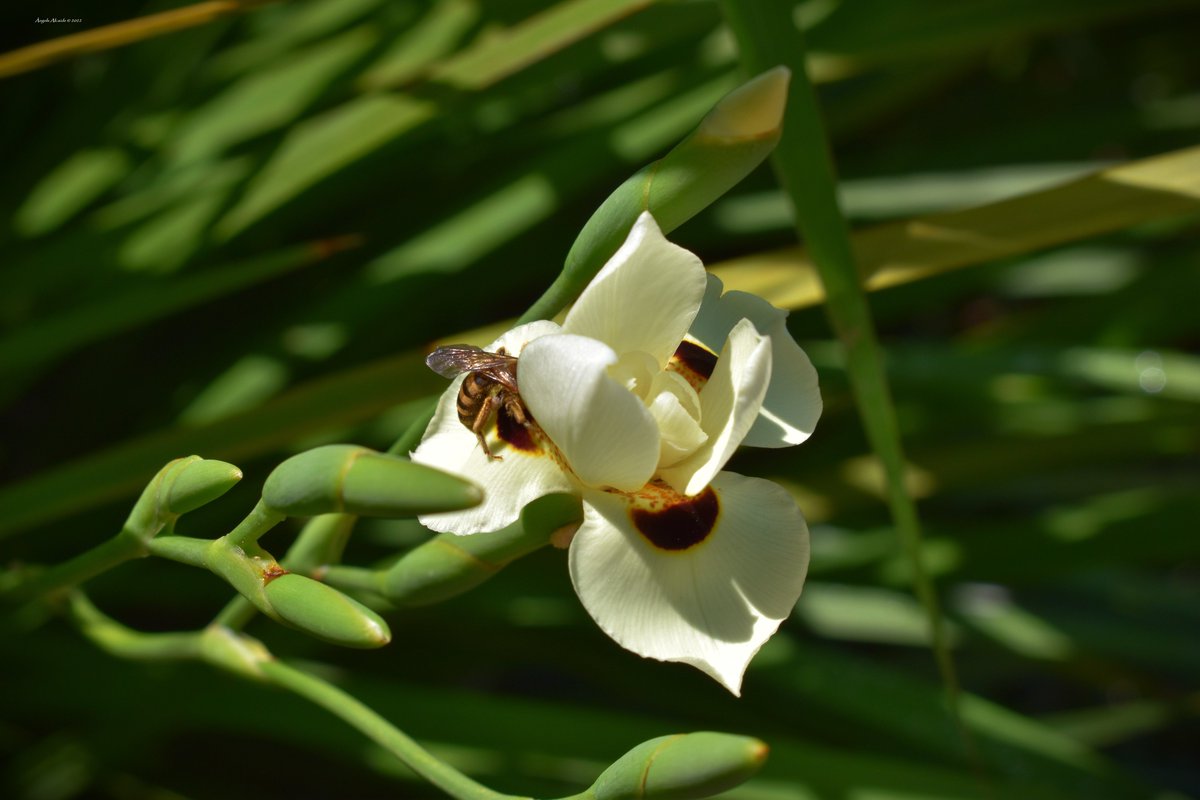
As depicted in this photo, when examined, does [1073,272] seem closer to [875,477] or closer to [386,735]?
[875,477]

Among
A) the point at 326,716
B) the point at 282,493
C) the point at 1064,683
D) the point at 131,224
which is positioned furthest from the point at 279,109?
the point at 1064,683

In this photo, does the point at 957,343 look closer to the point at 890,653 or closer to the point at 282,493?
the point at 890,653

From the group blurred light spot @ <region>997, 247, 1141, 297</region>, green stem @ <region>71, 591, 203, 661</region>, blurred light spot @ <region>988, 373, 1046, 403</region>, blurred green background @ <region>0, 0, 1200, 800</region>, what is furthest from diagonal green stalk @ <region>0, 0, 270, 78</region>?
blurred light spot @ <region>997, 247, 1141, 297</region>

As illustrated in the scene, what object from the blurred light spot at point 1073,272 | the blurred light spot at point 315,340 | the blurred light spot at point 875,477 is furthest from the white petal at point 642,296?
the blurred light spot at point 1073,272

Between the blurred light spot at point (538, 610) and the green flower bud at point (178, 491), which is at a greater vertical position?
the green flower bud at point (178, 491)

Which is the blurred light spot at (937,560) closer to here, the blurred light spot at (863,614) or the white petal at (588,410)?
the blurred light spot at (863,614)

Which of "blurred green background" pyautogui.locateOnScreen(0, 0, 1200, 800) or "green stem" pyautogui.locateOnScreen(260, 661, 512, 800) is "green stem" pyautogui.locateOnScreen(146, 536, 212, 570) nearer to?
"green stem" pyautogui.locateOnScreen(260, 661, 512, 800)

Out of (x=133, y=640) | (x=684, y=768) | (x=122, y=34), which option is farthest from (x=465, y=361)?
(x=122, y=34)
